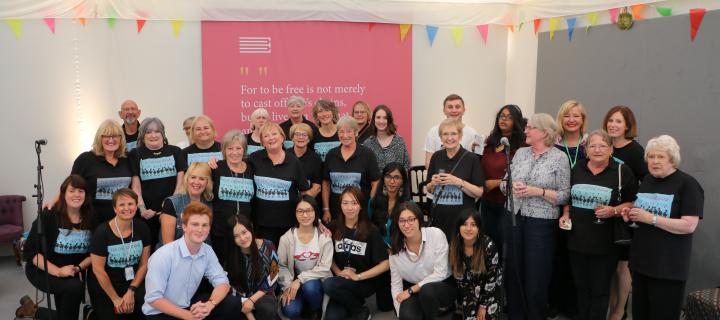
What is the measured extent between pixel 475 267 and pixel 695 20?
→ 2318 mm

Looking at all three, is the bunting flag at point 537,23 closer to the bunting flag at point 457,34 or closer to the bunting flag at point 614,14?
the bunting flag at point 457,34

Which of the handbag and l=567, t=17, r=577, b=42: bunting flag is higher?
l=567, t=17, r=577, b=42: bunting flag

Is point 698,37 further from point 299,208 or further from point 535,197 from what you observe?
point 299,208

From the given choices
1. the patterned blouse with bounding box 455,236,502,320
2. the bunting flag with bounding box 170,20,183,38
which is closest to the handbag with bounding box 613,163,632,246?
the patterned blouse with bounding box 455,236,502,320

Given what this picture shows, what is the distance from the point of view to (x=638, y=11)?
14.5 ft

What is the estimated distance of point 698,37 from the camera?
3.93 meters

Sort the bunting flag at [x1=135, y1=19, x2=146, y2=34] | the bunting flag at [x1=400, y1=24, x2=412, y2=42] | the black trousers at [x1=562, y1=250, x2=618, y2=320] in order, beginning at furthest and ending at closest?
the bunting flag at [x1=400, y1=24, x2=412, y2=42] → the bunting flag at [x1=135, y1=19, x2=146, y2=34] → the black trousers at [x1=562, y1=250, x2=618, y2=320]

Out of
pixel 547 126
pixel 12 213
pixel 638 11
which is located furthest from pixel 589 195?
pixel 12 213

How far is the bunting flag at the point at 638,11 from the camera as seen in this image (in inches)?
172

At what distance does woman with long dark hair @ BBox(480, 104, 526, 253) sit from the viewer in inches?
150

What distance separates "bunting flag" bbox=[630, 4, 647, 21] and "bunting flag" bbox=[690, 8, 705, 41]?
415 millimetres

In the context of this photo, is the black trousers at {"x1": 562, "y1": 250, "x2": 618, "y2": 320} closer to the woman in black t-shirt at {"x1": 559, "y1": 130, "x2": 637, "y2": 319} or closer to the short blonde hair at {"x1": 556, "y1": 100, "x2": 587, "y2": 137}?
the woman in black t-shirt at {"x1": 559, "y1": 130, "x2": 637, "y2": 319}

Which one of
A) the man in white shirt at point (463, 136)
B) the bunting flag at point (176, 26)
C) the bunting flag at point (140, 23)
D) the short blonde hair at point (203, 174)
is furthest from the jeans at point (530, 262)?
the bunting flag at point (140, 23)

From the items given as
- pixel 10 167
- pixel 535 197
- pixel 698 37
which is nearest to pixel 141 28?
pixel 10 167
